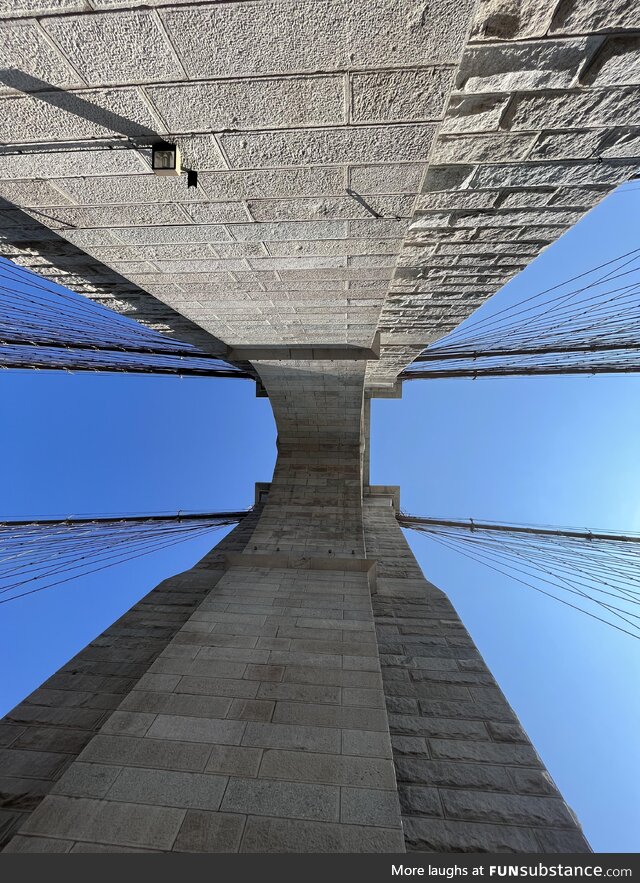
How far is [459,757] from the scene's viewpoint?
12.5 feet

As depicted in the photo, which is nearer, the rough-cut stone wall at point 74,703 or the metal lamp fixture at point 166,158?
the metal lamp fixture at point 166,158

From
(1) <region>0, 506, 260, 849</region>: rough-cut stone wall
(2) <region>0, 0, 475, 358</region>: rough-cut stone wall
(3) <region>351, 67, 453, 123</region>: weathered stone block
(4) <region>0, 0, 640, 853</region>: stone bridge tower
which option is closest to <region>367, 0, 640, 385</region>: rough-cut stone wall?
(4) <region>0, 0, 640, 853</region>: stone bridge tower

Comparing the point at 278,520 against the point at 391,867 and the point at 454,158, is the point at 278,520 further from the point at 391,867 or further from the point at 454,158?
the point at 454,158

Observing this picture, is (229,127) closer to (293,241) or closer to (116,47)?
(116,47)

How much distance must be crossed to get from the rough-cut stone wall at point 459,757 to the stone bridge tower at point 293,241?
24 mm

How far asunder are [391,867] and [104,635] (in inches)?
194

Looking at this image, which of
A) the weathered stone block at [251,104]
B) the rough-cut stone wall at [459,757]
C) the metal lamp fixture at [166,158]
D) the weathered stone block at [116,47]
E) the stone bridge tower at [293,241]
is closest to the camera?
the weathered stone block at [116,47]

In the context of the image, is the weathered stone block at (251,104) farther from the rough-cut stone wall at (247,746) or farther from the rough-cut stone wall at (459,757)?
the rough-cut stone wall at (459,757)

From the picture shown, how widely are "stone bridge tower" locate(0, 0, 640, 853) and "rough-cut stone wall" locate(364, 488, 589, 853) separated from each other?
24mm

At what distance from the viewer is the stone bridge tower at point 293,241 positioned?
2.35 m

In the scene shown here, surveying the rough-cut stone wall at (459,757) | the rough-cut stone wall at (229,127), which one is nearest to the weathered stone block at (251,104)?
the rough-cut stone wall at (229,127)

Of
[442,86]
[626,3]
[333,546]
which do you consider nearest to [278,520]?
[333,546]

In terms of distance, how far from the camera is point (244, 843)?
264 centimetres

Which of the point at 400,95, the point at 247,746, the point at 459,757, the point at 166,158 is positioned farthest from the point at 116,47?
the point at 459,757
